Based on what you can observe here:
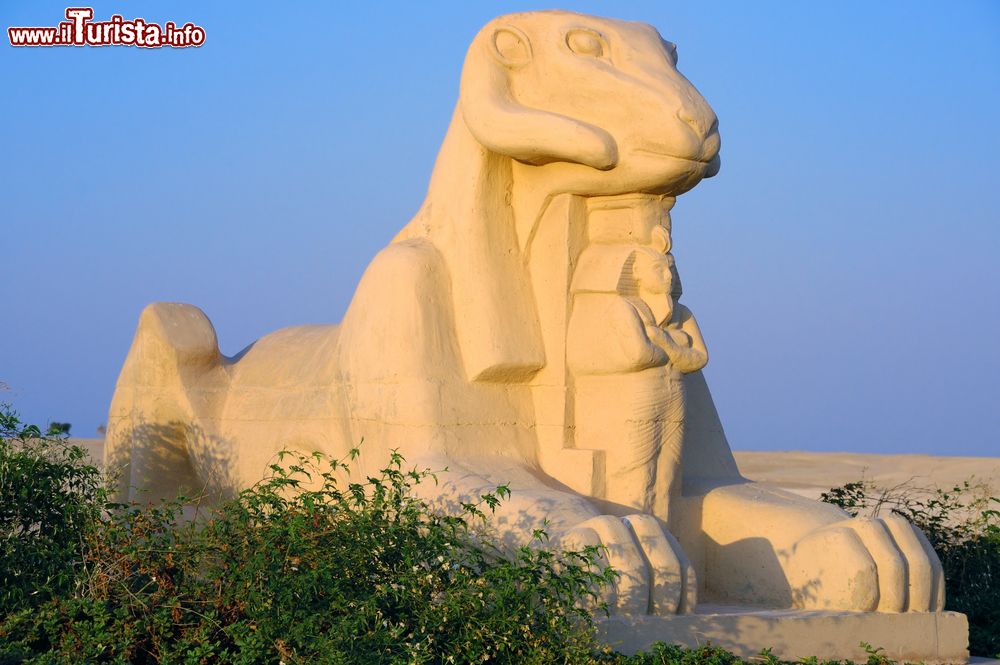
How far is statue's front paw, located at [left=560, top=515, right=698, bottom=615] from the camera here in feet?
17.6

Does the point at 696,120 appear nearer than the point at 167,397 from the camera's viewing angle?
Yes

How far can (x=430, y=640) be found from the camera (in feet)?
15.9

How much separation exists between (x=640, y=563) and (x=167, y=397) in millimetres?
3441

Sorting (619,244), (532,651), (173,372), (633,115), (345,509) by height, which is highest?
(633,115)

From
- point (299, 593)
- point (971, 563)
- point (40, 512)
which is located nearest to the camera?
point (299, 593)

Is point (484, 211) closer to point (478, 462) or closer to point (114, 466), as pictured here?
point (478, 462)

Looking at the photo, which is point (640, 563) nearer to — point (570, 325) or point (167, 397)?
point (570, 325)

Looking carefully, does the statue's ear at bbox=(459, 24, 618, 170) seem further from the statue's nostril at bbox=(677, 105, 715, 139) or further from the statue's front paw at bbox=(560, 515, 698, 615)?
the statue's front paw at bbox=(560, 515, 698, 615)

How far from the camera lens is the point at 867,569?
5.83m

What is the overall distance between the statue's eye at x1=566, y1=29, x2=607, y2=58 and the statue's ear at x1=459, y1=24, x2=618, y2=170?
0.19m

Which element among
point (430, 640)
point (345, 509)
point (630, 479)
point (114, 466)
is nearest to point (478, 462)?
point (630, 479)

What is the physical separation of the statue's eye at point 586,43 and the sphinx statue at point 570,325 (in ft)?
0.03

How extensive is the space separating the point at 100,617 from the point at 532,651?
4.91ft

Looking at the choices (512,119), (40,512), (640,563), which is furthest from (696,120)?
(40,512)
